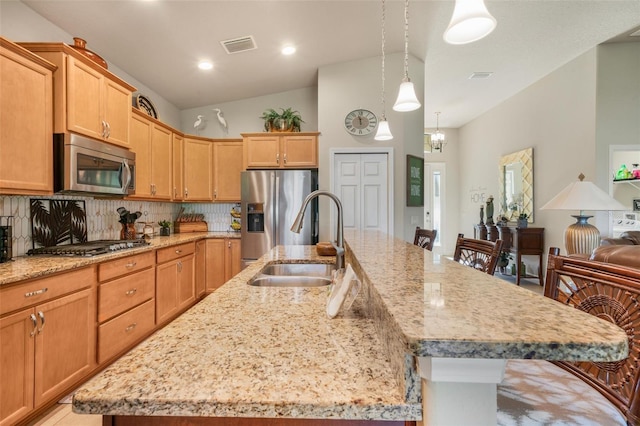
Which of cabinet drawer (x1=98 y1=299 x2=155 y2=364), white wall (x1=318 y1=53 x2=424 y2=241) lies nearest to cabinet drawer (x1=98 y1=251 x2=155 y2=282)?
cabinet drawer (x1=98 y1=299 x2=155 y2=364)

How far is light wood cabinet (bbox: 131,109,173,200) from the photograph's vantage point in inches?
129

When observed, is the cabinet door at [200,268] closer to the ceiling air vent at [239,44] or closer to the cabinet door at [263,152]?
the cabinet door at [263,152]

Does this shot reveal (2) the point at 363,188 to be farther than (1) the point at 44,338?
Yes

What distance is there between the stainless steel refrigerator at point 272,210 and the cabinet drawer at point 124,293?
1.37 meters

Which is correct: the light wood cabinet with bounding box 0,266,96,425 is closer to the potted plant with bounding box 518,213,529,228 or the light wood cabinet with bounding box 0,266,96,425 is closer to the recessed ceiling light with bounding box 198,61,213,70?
the recessed ceiling light with bounding box 198,61,213,70

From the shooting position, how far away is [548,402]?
1.91 meters

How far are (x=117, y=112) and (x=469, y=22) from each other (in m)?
2.84

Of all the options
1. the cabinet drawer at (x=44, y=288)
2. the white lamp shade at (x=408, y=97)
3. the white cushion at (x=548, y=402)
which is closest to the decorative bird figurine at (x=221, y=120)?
the cabinet drawer at (x=44, y=288)

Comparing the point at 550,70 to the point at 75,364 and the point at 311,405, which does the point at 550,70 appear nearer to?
the point at 311,405

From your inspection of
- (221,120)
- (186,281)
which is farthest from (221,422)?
(221,120)

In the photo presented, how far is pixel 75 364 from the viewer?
202 cm

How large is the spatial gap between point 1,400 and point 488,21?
9.76 feet

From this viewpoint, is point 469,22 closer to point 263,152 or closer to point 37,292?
point 37,292

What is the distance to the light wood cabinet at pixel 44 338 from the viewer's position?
1.59 m
